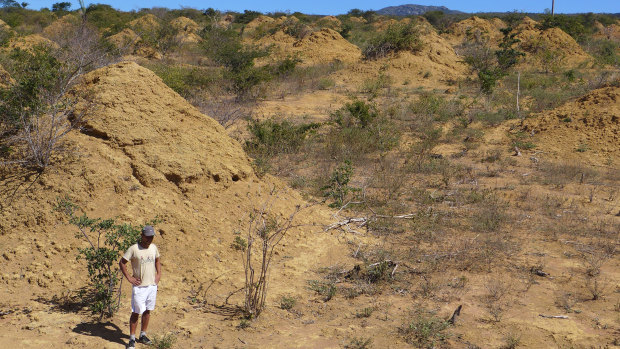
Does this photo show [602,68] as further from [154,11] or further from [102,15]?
[154,11]

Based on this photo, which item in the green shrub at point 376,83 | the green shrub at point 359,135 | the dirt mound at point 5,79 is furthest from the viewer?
the green shrub at point 376,83

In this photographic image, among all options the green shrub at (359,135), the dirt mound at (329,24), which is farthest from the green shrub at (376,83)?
the dirt mound at (329,24)

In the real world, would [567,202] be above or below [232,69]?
below

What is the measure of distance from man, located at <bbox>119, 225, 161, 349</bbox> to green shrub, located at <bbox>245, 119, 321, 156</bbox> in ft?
15.8

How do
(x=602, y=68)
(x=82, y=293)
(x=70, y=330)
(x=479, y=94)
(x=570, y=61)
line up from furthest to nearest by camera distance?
(x=570, y=61) → (x=602, y=68) → (x=479, y=94) → (x=82, y=293) → (x=70, y=330)

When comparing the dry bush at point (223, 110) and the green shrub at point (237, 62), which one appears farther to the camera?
the green shrub at point (237, 62)

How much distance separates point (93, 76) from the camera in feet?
17.3

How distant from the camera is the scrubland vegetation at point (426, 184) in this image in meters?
4.33

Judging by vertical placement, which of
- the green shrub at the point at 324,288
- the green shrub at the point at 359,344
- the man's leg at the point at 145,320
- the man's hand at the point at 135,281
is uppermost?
the man's hand at the point at 135,281

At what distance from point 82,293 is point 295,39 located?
20.2 metres

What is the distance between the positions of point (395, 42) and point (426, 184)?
36.7ft

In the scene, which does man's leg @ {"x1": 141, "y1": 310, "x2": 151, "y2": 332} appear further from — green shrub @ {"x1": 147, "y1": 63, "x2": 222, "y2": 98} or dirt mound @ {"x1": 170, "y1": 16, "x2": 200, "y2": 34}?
dirt mound @ {"x1": 170, "y1": 16, "x2": 200, "y2": 34}

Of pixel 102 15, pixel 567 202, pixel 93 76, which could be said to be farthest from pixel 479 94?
pixel 102 15

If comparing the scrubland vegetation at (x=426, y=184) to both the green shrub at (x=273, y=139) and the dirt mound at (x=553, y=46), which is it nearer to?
the green shrub at (x=273, y=139)
